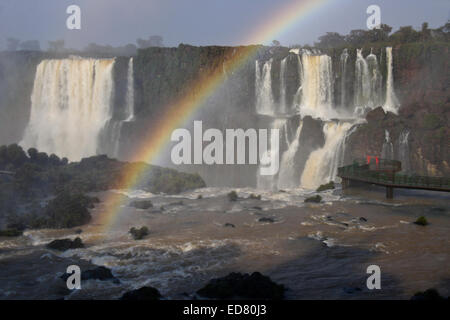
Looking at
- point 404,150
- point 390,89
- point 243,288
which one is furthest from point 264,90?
point 243,288

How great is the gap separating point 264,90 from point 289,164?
11.4 metres

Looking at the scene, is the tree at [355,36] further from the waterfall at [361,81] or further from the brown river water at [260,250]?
the brown river water at [260,250]

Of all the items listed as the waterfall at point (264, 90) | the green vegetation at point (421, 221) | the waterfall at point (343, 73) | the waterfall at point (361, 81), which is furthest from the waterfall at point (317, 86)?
the green vegetation at point (421, 221)

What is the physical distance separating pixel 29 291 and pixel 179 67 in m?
42.3

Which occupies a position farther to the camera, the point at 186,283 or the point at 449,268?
the point at 449,268

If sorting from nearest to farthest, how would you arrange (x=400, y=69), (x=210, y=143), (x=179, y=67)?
(x=400, y=69)
(x=210, y=143)
(x=179, y=67)

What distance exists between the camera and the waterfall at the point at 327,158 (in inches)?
1576

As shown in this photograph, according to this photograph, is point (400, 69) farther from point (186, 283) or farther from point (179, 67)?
point (186, 283)

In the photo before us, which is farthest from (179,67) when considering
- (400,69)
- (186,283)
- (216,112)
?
(186,283)

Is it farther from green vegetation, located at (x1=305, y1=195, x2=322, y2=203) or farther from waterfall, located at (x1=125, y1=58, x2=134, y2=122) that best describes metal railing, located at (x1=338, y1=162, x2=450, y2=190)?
waterfall, located at (x1=125, y1=58, x2=134, y2=122)

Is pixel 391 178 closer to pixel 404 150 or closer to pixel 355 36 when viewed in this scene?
pixel 404 150

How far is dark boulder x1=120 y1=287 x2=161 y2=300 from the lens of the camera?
14.6m

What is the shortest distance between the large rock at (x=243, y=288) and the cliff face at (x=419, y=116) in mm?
25476

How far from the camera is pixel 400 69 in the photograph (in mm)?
46969
